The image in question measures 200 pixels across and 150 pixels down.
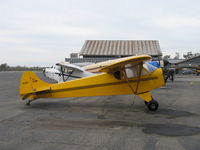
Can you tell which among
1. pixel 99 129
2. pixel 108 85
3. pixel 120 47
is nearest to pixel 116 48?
pixel 120 47

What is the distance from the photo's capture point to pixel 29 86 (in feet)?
28.8

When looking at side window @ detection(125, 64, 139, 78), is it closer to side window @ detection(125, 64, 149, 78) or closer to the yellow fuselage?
side window @ detection(125, 64, 149, 78)

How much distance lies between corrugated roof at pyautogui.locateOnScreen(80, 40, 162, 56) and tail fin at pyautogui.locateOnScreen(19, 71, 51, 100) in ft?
104

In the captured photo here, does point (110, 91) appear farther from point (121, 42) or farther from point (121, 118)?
point (121, 42)

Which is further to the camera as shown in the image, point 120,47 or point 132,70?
point 120,47

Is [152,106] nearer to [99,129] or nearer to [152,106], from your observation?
[152,106]

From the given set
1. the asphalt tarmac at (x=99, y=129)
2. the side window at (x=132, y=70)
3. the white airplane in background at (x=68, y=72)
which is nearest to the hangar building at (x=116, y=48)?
the white airplane in background at (x=68, y=72)

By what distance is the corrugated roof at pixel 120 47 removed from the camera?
1586 inches

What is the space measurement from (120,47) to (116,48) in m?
0.94

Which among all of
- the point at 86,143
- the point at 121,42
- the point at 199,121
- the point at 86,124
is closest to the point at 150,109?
the point at 199,121

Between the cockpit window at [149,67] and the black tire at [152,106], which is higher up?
the cockpit window at [149,67]

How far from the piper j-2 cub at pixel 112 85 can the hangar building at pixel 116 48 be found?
29.1 meters

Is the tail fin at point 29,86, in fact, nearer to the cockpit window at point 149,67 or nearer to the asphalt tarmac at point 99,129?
the asphalt tarmac at point 99,129

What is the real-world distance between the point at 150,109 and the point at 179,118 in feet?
4.42
